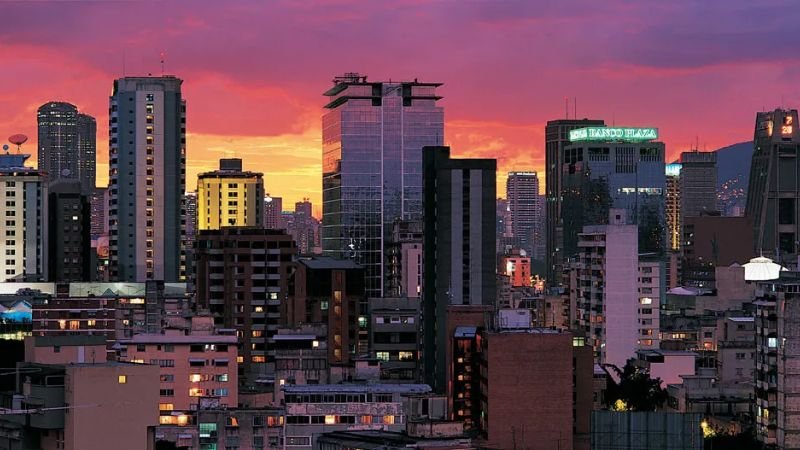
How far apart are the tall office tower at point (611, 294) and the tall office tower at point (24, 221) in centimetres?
7166

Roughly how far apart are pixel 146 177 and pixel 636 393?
284 feet

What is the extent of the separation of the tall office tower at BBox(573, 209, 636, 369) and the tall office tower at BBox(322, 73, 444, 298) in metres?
57.2

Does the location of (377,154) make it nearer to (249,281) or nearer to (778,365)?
(249,281)

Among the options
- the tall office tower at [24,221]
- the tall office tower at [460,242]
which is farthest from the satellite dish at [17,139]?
the tall office tower at [460,242]

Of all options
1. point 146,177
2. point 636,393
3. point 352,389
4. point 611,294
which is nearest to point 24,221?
point 146,177

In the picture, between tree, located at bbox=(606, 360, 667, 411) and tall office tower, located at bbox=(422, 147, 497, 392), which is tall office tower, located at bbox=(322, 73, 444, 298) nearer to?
tall office tower, located at bbox=(422, 147, 497, 392)

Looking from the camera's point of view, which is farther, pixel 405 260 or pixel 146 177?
pixel 146 177

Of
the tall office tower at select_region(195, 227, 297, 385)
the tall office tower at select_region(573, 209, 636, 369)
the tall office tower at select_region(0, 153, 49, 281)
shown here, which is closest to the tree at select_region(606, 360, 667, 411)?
the tall office tower at select_region(573, 209, 636, 369)

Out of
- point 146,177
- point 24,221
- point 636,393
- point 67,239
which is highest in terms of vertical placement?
point 146,177

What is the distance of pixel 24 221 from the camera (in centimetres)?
18400

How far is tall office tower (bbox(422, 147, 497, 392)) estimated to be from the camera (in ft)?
334

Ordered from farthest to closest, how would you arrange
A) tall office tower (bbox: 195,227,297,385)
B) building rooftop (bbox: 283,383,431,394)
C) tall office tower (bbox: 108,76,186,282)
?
tall office tower (bbox: 108,76,186,282), tall office tower (bbox: 195,227,297,385), building rooftop (bbox: 283,383,431,394)

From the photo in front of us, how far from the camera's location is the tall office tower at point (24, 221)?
181m

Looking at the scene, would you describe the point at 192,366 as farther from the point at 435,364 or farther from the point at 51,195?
the point at 51,195
